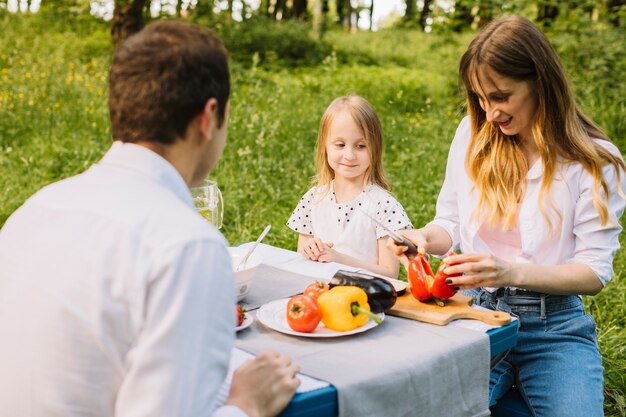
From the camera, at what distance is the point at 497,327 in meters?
2.22

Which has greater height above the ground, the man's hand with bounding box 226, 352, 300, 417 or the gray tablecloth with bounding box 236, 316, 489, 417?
the man's hand with bounding box 226, 352, 300, 417

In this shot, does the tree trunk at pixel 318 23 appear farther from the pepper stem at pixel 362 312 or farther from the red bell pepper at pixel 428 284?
the pepper stem at pixel 362 312

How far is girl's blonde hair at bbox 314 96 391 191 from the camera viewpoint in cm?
356

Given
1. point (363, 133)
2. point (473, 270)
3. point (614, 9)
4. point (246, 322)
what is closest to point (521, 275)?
point (473, 270)

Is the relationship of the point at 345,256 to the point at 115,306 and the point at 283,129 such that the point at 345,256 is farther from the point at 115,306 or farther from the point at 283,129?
the point at 283,129

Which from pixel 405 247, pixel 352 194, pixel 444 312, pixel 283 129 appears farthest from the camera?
pixel 283 129

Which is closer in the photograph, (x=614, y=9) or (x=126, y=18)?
(x=614, y=9)

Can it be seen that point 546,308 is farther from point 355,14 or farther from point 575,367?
point 355,14

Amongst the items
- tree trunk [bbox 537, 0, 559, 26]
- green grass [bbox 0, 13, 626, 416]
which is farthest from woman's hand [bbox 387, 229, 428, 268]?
tree trunk [bbox 537, 0, 559, 26]

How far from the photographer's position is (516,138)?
2.92m

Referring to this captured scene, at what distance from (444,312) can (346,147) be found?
1426mm

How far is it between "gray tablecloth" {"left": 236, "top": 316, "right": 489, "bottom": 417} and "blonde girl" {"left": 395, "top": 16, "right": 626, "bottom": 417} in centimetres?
47

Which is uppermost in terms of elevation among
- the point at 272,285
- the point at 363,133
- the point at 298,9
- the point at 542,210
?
the point at 298,9

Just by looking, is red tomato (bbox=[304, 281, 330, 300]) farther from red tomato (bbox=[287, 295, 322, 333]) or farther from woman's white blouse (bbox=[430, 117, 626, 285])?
woman's white blouse (bbox=[430, 117, 626, 285])
